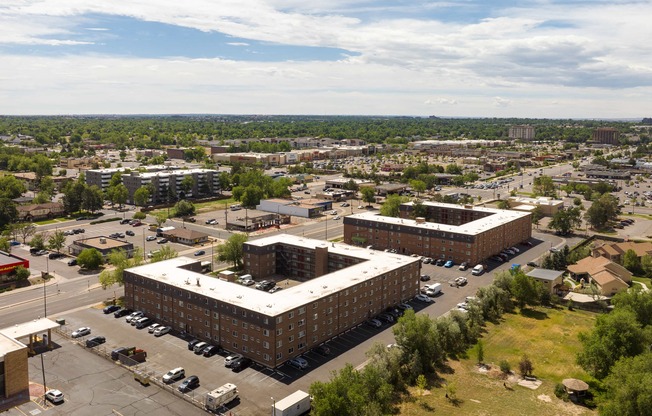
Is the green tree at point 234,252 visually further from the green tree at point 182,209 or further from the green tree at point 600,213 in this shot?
the green tree at point 600,213

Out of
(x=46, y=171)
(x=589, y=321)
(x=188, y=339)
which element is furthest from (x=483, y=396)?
(x=46, y=171)

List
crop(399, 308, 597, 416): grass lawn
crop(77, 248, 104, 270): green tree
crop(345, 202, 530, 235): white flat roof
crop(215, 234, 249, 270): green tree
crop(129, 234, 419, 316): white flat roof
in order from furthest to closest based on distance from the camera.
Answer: crop(345, 202, 530, 235): white flat roof, crop(215, 234, 249, 270): green tree, crop(77, 248, 104, 270): green tree, crop(129, 234, 419, 316): white flat roof, crop(399, 308, 597, 416): grass lawn

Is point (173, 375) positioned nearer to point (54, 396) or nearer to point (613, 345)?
point (54, 396)

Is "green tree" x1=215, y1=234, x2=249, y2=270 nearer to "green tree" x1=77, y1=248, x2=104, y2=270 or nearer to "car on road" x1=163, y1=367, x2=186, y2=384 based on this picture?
"green tree" x1=77, y1=248, x2=104, y2=270

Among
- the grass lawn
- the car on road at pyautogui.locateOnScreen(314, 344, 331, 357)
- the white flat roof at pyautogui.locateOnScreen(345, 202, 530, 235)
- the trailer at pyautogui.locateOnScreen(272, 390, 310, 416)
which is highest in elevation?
the white flat roof at pyautogui.locateOnScreen(345, 202, 530, 235)

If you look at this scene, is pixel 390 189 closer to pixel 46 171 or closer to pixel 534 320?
pixel 534 320

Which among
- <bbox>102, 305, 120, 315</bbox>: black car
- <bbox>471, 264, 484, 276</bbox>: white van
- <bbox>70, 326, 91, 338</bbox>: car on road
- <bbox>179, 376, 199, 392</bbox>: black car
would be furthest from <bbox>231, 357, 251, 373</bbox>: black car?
<bbox>471, 264, 484, 276</bbox>: white van

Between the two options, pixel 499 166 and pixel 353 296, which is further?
pixel 499 166
